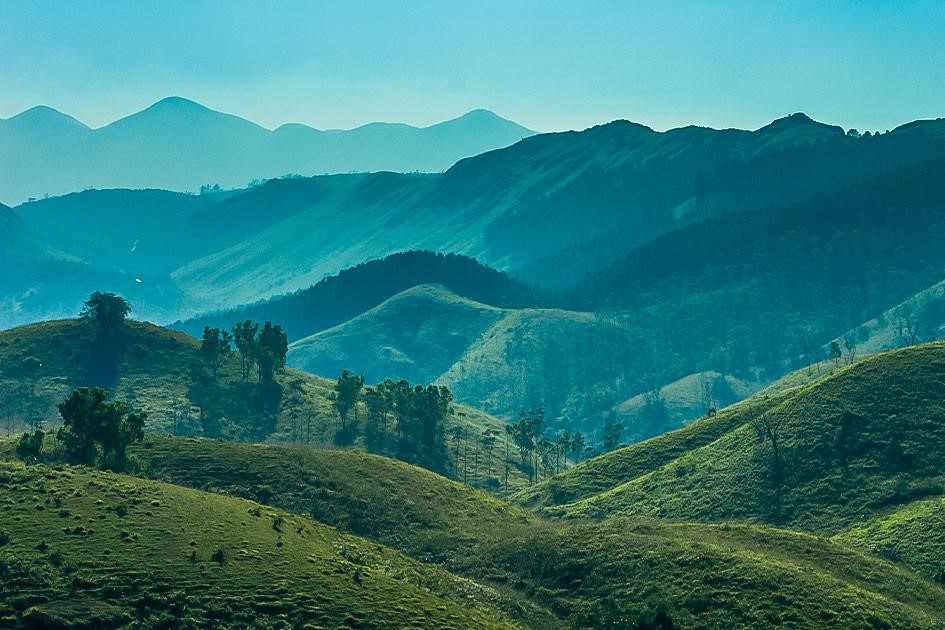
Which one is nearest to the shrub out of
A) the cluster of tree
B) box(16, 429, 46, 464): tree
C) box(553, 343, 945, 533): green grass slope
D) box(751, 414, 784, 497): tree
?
the cluster of tree

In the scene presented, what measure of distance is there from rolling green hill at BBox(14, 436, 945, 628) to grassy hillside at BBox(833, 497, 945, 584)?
5878 millimetres

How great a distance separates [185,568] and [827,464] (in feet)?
383

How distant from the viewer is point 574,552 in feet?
425

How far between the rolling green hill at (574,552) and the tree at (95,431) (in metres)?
5.35

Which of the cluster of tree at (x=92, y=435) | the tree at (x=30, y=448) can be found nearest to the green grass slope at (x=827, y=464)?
the cluster of tree at (x=92, y=435)

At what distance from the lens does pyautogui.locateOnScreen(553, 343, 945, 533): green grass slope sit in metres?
161

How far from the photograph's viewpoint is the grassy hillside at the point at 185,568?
92.4 m

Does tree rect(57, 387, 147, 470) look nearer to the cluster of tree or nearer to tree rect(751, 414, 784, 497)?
the cluster of tree

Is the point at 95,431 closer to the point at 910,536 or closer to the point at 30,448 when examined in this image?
the point at 30,448

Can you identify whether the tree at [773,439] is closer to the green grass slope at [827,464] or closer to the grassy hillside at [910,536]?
the green grass slope at [827,464]

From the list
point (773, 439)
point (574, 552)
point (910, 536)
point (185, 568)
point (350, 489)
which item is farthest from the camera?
point (773, 439)

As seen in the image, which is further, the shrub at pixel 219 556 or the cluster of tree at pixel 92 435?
the cluster of tree at pixel 92 435

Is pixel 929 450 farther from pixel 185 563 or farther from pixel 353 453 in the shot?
pixel 185 563

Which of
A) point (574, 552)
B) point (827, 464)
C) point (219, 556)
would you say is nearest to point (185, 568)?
point (219, 556)
